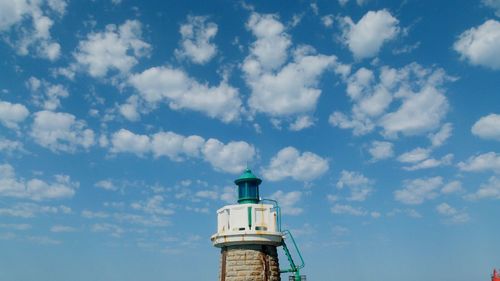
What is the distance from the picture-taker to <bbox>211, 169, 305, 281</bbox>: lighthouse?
18.1 meters

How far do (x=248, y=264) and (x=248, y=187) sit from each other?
140 inches

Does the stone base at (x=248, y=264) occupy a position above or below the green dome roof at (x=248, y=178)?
below

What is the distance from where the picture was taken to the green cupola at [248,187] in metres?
19.5

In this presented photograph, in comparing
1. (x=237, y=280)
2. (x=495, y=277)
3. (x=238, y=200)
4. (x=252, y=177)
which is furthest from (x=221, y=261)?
(x=495, y=277)

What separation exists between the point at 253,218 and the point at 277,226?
4.20 ft

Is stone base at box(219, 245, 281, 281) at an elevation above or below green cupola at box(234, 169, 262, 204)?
below

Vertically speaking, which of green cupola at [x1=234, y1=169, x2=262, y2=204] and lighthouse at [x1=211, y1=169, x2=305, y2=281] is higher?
green cupola at [x1=234, y1=169, x2=262, y2=204]

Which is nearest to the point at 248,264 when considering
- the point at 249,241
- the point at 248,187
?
the point at 249,241

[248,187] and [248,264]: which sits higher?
[248,187]

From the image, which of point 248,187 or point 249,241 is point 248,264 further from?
point 248,187

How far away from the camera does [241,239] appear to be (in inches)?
713

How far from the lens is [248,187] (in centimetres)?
1975

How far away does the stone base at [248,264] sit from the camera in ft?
59.2

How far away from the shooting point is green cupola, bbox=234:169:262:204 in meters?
19.5
